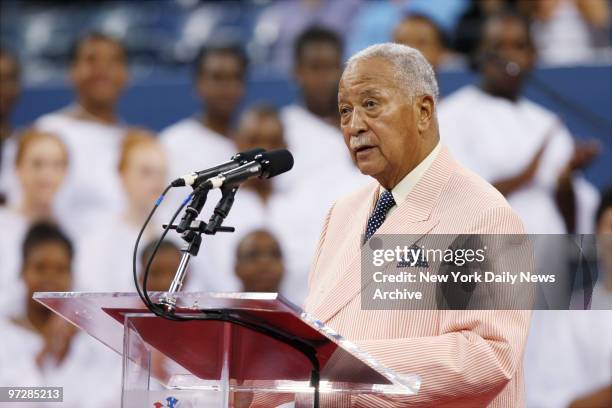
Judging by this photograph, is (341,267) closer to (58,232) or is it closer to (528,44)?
(528,44)

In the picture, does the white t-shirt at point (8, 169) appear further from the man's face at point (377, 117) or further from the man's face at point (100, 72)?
the man's face at point (377, 117)

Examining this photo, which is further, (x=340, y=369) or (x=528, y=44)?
(x=528, y=44)

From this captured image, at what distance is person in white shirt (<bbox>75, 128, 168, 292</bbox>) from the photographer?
226 inches

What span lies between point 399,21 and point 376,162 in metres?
3.28

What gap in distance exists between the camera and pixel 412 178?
2480mm

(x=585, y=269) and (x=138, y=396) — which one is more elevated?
(x=585, y=269)

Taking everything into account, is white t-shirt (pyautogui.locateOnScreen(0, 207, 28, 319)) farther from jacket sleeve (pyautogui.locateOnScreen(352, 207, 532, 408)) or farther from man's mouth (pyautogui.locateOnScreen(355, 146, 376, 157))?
jacket sleeve (pyautogui.locateOnScreen(352, 207, 532, 408))

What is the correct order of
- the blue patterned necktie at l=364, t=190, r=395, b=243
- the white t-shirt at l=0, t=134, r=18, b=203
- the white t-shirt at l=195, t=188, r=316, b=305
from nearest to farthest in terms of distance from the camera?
the blue patterned necktie at l=364, t=190, r=395, b=243 → the white t-shirt at l=195, t=188, r=316, b=305 → the white t-shirt at l=0, t=134, r=18, b=203

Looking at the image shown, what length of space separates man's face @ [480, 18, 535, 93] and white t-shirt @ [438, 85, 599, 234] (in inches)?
3.6

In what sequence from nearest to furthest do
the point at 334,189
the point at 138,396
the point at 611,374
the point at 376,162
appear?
the point at 138,396
the point at 376,162
the point at 611,374
the point at 334,189

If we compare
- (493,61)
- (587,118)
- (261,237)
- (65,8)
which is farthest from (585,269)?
(65,8)

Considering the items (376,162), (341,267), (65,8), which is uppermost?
(65,8)

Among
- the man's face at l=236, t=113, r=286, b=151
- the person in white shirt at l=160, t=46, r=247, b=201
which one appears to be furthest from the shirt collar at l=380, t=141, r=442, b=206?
the person in white shirt at l=160, t=46, r=247, b=201

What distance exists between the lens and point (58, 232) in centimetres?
592
